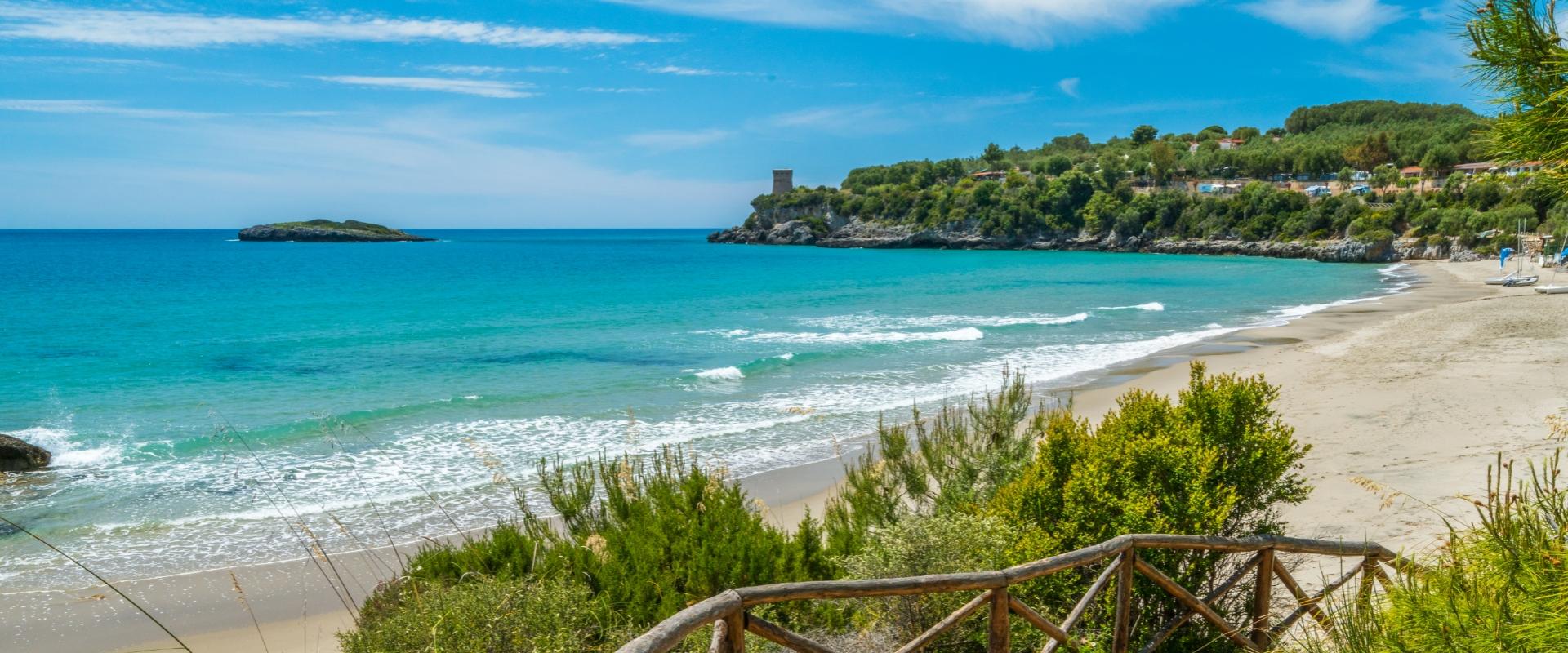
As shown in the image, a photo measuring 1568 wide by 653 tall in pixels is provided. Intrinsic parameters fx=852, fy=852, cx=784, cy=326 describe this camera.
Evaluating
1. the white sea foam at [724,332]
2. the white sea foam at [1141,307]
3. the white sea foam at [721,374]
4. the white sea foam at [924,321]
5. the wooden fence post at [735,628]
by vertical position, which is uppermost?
the wooden fence post at [735,628]

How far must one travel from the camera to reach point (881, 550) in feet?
16.1

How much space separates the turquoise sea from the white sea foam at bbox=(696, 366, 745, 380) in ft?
0.39

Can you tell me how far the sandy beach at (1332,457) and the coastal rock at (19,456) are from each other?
17.1ft

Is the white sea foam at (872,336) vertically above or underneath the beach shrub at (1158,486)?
underneath

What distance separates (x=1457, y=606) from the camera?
8.55ft

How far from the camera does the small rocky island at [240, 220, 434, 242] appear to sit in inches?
5817

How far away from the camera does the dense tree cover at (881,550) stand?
4.21 meters

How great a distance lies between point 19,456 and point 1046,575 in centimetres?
1530

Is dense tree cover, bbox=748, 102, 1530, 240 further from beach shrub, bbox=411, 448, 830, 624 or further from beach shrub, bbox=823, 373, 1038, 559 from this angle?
beach shrub, bbox=411, 448, 830, 624

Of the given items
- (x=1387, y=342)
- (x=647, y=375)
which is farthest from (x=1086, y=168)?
(x=647, y=375)

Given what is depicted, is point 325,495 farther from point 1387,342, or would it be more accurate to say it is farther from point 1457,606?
point 1387,342

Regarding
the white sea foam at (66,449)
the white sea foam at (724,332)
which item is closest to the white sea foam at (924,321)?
the white sea foam at (724,332)

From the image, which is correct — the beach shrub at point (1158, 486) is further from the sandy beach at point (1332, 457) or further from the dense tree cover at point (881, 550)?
the sandy beach at point (1332, 457)

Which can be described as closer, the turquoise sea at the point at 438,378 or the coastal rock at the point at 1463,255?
the turquoise sea at the point at 438,378
